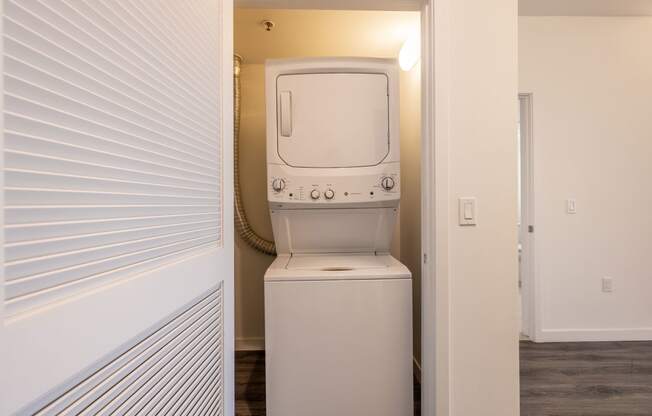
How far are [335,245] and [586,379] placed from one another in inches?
74.1

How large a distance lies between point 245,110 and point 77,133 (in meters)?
2.33

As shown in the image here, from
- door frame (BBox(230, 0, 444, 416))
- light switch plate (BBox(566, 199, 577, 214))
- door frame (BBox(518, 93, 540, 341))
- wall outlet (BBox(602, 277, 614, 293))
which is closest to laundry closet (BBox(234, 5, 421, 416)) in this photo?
door frame (BBox(230, 0, 444, 416))

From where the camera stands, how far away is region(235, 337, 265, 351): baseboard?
2.66 metres

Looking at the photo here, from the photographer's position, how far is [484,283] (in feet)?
4.54

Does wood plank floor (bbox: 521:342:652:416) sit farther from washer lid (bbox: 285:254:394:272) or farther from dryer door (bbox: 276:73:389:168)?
dryer door (bbox: 276:73:389:168)

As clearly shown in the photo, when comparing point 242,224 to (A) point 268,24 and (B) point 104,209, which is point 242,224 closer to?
(A) point 268,24

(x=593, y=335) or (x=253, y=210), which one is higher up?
(x=253, y=210)

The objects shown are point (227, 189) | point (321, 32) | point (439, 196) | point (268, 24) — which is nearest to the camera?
point (227, 189)

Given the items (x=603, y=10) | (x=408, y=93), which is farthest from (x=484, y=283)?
(x=603, y=10)

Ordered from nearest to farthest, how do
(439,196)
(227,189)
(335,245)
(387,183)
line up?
1. (227,189)
2. (439,196)
3. (387,183)
4. (335,245)

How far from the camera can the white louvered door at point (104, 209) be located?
413 millimetres

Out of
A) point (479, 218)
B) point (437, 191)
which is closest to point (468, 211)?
point (479, 218)

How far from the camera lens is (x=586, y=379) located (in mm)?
2109

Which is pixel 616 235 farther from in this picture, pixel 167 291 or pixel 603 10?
pixel 167 291
